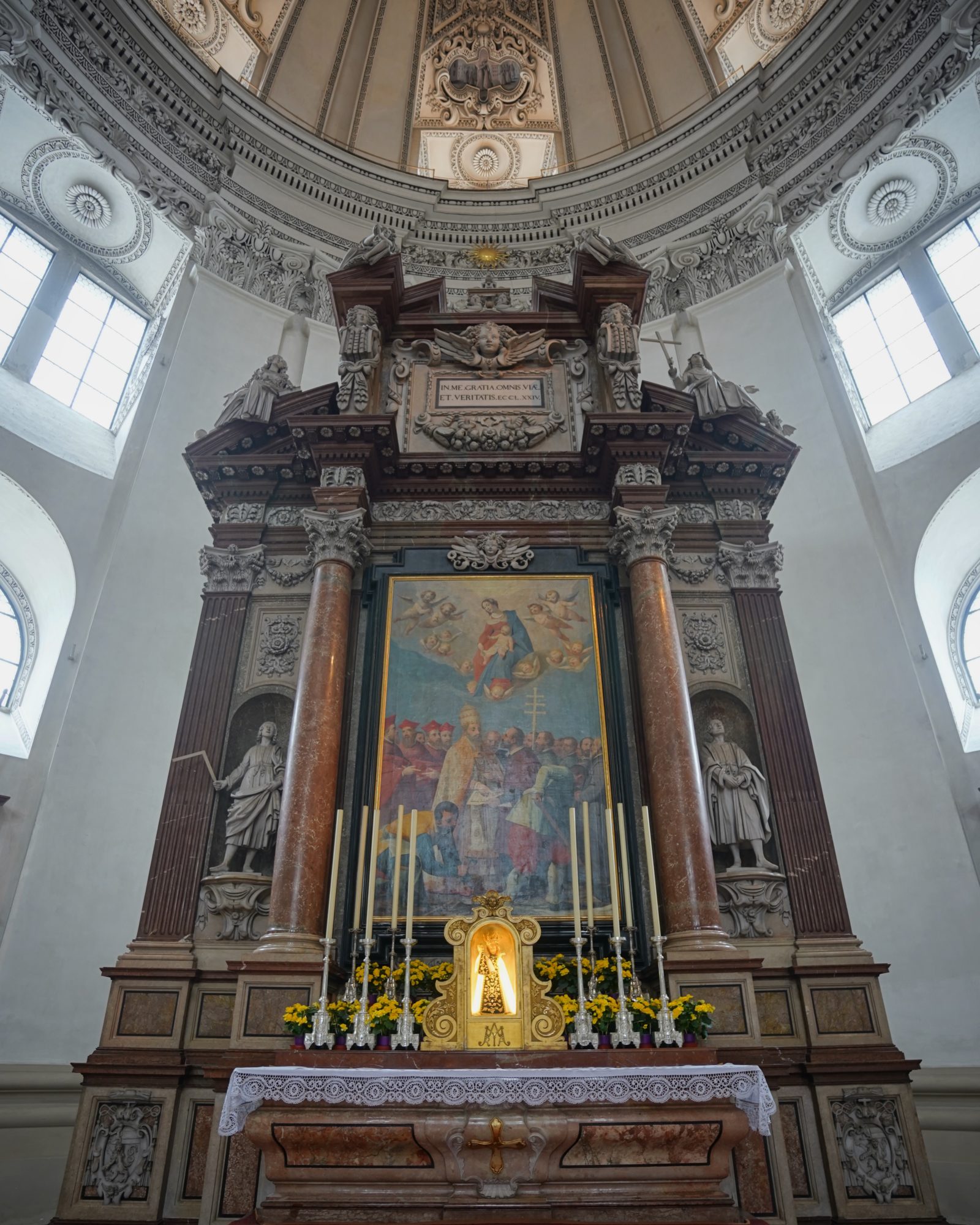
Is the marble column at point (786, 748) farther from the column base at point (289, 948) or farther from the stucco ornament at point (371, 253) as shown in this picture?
the stucco ornament at point (371, 253)

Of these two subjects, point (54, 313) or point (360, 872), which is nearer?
point (360, 872)

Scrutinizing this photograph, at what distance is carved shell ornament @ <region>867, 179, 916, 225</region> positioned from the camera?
547 inches

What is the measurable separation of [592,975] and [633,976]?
0.93ft

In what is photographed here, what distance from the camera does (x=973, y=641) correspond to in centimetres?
1179

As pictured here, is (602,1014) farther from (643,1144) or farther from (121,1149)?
(121,1149)

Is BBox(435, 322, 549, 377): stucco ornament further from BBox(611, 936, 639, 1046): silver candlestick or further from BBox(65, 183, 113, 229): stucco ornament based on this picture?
BBox(65, 183, 113, 229): stucco ornament

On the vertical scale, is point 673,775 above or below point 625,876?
above

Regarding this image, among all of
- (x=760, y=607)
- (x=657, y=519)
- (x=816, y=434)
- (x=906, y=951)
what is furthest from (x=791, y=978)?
(x=816, y=434)

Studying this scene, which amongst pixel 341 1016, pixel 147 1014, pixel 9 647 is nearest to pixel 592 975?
pixel 341 1016

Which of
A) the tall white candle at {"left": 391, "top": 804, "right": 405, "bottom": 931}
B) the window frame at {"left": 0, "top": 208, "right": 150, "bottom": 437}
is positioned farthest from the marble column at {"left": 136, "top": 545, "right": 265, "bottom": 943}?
the window frame at {"left": 0, "top": 208, "right": 150, "bottom": 437}

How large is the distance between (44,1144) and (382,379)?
27.6ft

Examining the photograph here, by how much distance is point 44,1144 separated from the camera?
8727mm

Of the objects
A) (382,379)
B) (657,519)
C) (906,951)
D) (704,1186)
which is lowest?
(704,1186)

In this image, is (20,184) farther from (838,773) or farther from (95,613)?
(838,773)
